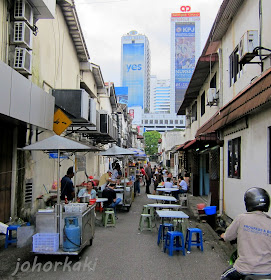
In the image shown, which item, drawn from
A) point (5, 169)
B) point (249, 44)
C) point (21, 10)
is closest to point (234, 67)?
point (249, 44)

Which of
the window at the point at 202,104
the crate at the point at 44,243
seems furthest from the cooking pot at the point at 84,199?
the window at the point at 202,104

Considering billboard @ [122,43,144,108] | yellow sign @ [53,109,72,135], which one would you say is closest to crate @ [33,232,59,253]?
yellow sign @ [53,109,72,135]

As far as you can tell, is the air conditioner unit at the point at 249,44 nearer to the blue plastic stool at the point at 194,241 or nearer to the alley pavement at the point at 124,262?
the blue plastic stool at the point at 194,241

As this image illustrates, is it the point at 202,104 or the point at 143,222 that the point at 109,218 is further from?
the point at 202,104

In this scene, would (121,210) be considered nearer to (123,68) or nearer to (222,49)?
(222,49)

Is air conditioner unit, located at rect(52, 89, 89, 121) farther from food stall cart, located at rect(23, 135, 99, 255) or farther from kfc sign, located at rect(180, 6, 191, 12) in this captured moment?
kfc sign, located at rect(180, 6, 191, 12)

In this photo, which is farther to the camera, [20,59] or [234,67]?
[234,67]

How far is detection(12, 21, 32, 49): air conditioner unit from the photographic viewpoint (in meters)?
8.73

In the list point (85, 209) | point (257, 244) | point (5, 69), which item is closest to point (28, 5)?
point (5, 69)

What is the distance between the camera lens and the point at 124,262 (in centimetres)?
645

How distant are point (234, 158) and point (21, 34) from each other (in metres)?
7.39

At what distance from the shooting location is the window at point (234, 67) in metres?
10.3

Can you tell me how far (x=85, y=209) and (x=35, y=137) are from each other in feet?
15.0

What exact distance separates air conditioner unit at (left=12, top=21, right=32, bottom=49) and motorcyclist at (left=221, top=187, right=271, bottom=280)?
7.54 m
